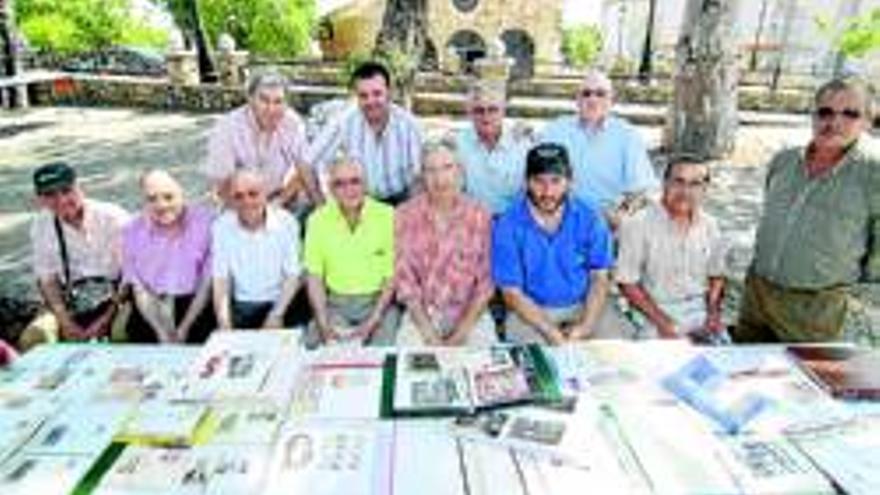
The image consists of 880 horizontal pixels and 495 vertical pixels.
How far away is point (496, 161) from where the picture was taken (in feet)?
14.9

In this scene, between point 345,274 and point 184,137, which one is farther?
point 184,137

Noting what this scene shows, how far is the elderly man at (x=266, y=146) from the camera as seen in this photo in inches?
188

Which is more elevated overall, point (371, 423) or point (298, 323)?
point (371, 423)

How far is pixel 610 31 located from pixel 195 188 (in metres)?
42.7

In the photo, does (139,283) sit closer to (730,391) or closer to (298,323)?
(298,323)

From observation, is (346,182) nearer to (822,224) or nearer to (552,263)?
(552,263)

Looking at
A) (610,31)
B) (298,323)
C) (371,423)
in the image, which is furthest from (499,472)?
(610,31)

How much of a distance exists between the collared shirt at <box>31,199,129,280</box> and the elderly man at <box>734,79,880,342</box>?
3.31 m

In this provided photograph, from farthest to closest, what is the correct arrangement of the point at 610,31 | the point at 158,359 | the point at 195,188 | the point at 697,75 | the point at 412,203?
the point at 610,31
the point at 697,75
the point at 195,188
the point at 412,203
the point at 158,359

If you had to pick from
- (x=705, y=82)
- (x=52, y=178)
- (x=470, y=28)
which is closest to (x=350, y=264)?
(x=52, y=178)

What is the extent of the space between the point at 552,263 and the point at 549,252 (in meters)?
0.07

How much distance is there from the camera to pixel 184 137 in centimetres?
1297

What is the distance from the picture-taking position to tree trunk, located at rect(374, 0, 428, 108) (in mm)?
10305

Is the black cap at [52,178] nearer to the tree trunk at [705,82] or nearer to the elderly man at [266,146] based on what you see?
the elderly man at [266,146]
